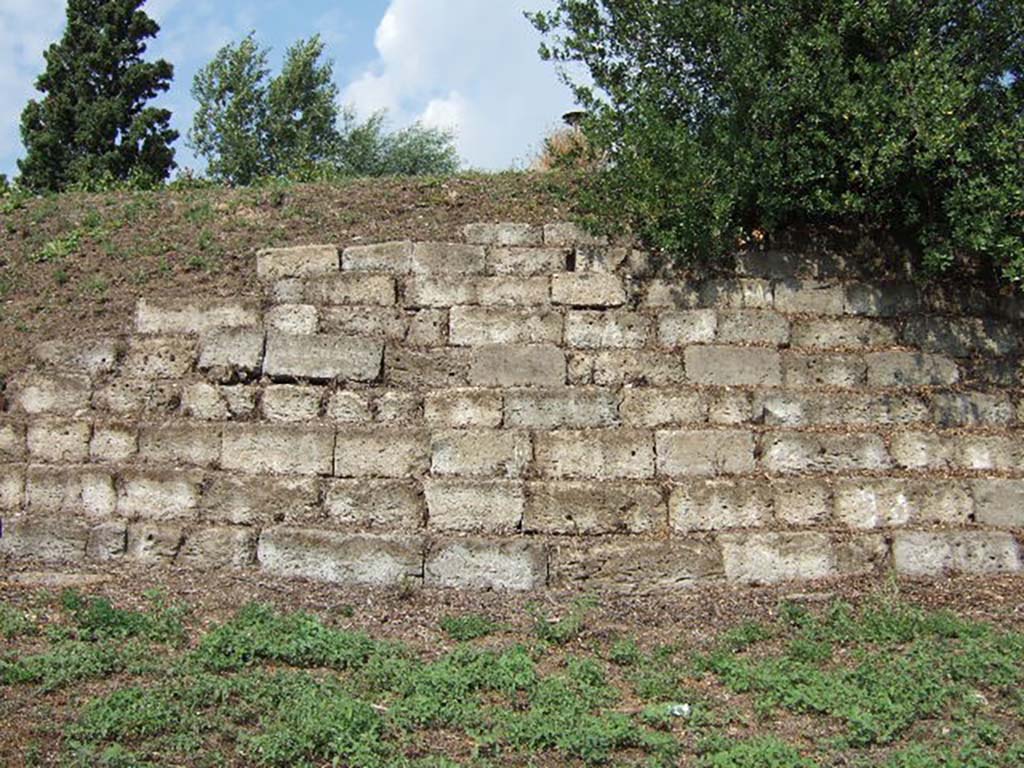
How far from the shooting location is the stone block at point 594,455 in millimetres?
8305

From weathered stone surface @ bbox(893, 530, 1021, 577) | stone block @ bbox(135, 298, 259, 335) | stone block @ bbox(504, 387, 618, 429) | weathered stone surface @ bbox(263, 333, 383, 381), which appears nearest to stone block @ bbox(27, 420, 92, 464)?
stone block @ bbox(135, 298, 259, 335)

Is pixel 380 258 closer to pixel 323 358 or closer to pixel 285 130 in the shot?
pixel 323 358

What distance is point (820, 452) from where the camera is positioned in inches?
335

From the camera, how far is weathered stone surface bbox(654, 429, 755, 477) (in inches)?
329

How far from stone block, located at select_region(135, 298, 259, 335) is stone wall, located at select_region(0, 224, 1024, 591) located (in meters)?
0.02

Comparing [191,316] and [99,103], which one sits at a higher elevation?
[99,103]

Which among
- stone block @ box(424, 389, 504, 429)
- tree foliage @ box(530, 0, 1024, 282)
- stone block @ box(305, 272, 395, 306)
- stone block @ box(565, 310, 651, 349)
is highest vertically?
tree foliage @ box(530, 0, 1024, 282)

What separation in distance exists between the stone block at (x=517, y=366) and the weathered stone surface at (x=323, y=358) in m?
0.83

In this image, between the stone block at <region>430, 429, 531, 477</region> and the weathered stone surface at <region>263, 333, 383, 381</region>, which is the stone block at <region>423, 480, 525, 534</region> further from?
the weathered stone surface at <region>263, 333, 383, 381</region>

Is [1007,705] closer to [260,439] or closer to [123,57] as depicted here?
[260,439]

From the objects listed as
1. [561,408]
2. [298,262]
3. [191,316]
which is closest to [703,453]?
[561,408]

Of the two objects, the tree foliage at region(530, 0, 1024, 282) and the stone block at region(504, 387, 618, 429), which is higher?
the tree foliage at region(530, 0, 1024, 282)

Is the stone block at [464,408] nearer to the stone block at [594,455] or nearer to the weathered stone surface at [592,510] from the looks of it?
the stone block at [594,455]

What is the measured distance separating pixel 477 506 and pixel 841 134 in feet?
14.7
